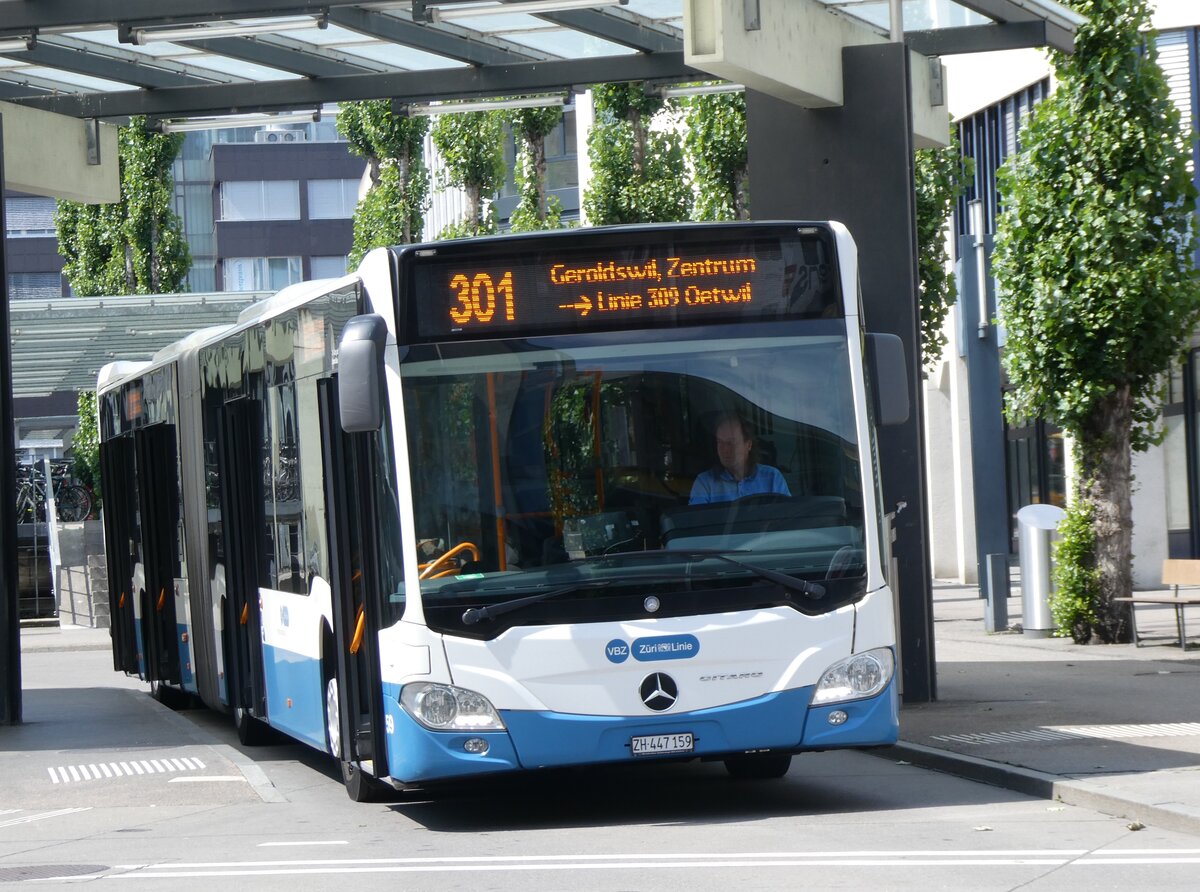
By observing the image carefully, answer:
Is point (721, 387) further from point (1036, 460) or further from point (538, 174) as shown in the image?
point (538, 174)

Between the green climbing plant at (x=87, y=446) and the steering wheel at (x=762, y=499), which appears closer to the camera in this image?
the steering wheel at (x=762, y=499)

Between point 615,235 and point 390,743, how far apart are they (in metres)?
2.69

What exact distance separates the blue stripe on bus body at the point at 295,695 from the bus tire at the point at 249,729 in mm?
1416

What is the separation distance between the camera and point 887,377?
10.3 metres

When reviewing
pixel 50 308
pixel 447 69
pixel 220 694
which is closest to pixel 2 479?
pixel 220 694

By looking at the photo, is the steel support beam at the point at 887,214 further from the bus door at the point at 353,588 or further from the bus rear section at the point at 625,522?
the bus door at the point at 353,588

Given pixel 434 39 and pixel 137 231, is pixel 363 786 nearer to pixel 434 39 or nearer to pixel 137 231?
pixel 434 39

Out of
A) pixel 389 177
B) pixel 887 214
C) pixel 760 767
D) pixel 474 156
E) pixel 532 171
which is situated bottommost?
pixel 760 767

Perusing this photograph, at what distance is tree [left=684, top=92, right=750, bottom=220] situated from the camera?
1168 inches

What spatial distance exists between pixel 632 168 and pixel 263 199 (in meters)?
54.1

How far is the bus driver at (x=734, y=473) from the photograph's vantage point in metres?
9.70

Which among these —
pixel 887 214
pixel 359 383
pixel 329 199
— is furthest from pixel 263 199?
pixel 359 383

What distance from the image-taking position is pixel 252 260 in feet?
290

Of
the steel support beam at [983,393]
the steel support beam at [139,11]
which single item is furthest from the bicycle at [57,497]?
the steel support beam at [139,11]
